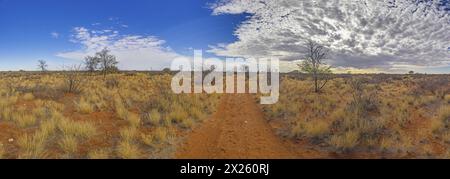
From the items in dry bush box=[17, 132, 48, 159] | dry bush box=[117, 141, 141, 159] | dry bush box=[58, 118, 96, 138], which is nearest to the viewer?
dry bush box=[17, 132, 48, 159]

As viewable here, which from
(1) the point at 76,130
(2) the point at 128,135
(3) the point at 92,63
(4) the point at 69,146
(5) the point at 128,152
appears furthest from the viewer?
(3) the point at 92,63

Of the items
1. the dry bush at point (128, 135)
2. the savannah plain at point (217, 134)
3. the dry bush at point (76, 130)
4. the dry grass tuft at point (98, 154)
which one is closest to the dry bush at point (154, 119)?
the savannah plain at point (217, 134)

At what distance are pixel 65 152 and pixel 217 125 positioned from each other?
5050 millimetres

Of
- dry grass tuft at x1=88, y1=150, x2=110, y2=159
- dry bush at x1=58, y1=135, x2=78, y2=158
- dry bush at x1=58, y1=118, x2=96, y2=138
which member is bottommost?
dry grass tuft at x1=88, y1=150, x2=110, y2=159

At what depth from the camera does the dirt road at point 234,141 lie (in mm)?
7605

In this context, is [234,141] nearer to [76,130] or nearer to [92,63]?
[76,130]

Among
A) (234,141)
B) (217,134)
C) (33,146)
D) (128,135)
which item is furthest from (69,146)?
(234,141)

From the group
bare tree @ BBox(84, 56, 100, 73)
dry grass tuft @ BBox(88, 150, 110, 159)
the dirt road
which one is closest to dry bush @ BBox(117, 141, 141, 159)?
dry grass tuft @ BBox(88, 150, 110, 159)

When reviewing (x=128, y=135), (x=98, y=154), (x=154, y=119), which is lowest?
(x=98, y=154)

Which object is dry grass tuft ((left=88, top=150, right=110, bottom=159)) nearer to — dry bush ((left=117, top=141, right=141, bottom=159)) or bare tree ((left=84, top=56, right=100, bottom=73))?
dry bush ((left=117, top=141, right=141, bottom=159))

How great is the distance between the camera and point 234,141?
8812 mm

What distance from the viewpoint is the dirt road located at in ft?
25.0
